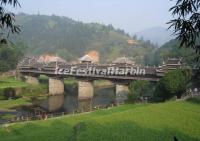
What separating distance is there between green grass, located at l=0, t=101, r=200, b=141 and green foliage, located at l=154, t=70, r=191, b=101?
10195 mm

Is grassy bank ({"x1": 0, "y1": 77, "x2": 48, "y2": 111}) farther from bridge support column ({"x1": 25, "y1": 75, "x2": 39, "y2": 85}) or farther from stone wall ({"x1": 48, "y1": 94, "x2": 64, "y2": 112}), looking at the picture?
bridge support column ({"x1": 25, "y1": 75, "x2": 39, "y2": 85})

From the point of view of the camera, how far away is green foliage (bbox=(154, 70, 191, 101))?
54.0m

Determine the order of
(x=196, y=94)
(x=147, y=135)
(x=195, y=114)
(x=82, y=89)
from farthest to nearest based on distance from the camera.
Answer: (x=82, y=89) → (x=196, y=94) → (x=195, y=114) → (x=147, y=135)

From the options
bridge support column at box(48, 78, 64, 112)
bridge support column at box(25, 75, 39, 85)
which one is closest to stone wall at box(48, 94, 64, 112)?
bridge support column at box(48, 78, 64, 112)

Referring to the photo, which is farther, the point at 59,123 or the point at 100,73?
the point at 100,73

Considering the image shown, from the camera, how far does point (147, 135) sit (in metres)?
33.1

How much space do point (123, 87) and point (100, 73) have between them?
20.2 feet

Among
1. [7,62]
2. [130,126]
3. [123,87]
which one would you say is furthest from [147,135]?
[7,62]

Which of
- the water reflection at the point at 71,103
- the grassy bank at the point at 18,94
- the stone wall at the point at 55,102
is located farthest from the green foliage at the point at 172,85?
the grassy bank at the point at 18,94

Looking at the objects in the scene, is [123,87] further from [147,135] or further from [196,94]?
[147,135]

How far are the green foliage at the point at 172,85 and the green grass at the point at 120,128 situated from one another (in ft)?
33.4

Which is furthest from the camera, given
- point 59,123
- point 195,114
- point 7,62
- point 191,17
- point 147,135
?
point 7,62

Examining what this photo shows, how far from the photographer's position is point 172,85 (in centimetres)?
5375

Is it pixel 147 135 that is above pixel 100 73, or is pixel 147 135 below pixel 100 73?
below
